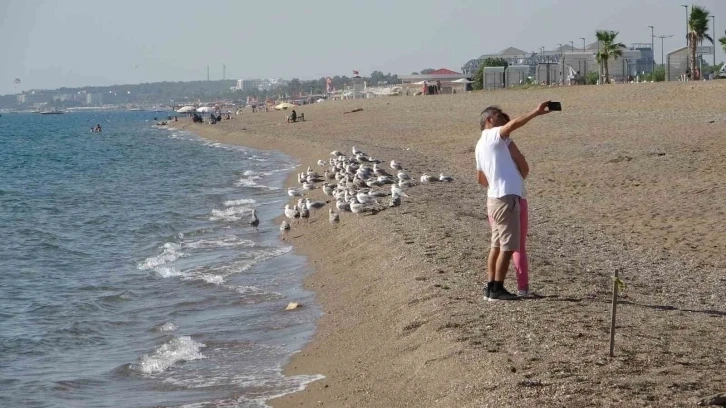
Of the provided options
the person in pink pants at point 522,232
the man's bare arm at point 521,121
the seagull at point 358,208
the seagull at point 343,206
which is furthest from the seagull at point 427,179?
the man's bare arm at point 521,121

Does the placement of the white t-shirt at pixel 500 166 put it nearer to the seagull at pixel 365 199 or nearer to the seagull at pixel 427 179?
the seagull at pixel 365 199

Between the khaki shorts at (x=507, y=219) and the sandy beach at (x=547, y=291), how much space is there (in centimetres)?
54

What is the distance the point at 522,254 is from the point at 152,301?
6.16 metres

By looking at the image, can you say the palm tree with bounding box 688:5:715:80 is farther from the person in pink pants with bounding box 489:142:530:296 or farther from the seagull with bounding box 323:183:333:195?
the person in pink pants with bounding box 489:142:530:296

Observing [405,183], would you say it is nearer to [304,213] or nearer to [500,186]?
[304,213]

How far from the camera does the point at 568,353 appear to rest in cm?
707

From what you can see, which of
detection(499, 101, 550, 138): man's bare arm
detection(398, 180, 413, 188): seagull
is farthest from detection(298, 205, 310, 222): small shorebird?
detection(499, 101, 550, 138): man's bare arm

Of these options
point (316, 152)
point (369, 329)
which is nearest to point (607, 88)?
point (316, 152)

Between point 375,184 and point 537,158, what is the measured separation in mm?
4702

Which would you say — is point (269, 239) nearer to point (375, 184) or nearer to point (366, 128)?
point (375, 184)

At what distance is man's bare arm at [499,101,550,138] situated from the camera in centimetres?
782

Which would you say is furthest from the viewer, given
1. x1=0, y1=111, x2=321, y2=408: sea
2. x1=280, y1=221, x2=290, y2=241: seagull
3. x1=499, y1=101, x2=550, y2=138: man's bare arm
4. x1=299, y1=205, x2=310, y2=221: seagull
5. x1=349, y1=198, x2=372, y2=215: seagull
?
x1=299, y1=205, x2=310, y2=221: seagull

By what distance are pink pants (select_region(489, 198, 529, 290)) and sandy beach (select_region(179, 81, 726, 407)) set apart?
0.66ft

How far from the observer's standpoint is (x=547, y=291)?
30.3 ft
